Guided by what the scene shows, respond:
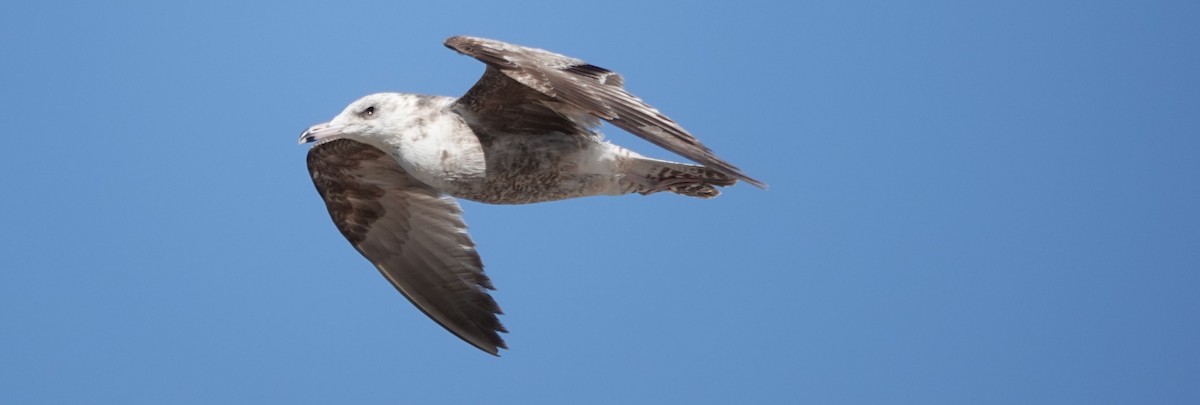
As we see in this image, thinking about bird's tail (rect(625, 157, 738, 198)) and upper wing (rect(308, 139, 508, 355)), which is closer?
bird's tail (rect(625, 157, 738, 198))

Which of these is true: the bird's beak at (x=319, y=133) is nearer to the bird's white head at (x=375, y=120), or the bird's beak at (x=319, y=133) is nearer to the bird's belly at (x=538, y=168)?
the bird's white head at (x=375, y=120)

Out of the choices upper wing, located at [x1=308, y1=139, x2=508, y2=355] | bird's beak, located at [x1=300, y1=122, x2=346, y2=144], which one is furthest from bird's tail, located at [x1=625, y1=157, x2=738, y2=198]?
bird's beak, located at [x1=300, y1=122, x2=346, y2=144]

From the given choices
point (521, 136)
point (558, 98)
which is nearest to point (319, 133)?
point (521, 136)

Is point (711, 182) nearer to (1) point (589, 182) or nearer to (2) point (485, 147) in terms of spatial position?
(1) point (589, 182)

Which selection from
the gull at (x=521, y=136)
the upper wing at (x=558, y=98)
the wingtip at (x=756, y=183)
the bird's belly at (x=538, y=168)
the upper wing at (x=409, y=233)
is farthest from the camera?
the upper wing at (x=409, y=233)

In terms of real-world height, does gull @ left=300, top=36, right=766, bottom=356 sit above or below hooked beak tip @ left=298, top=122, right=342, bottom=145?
above

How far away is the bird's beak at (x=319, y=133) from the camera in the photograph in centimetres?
618

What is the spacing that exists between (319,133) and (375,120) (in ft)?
0.74

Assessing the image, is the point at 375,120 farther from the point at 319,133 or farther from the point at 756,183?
the point at 756,183

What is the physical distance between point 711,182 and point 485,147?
938mm

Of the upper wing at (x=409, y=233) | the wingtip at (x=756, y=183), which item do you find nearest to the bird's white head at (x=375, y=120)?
the upper wing at (x=409, y=233)

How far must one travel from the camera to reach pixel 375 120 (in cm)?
618

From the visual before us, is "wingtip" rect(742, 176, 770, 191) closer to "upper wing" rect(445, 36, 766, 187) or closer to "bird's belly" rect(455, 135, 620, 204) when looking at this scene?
"upper wing" rect(445, 36, 766, 187)

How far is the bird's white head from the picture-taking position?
6129mm
